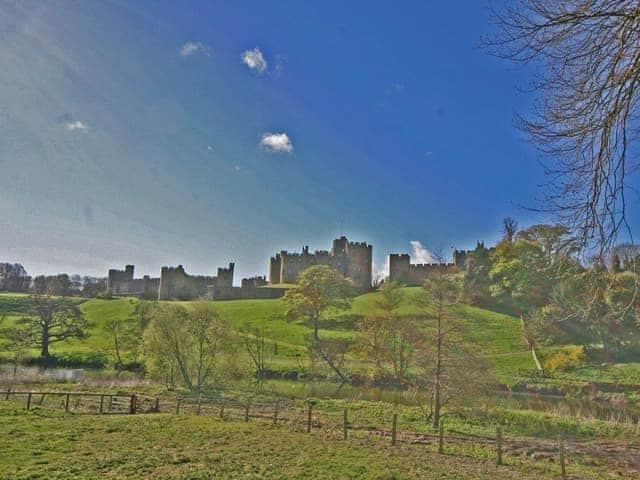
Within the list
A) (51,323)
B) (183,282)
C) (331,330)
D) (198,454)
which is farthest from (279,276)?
(198,454)

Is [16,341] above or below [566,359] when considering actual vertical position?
below

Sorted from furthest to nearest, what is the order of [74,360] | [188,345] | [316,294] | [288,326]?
[288,326]
[74,360]
[316,294]
[188,345]

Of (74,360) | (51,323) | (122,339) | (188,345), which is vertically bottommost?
(74,360)

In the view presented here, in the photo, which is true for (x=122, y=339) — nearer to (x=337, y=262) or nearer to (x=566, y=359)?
(x=566, y=359)

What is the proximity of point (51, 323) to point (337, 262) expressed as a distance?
57318 millimetres

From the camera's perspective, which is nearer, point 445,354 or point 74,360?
point 445,354

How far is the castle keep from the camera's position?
309 feet

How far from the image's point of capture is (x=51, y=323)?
51.2 m

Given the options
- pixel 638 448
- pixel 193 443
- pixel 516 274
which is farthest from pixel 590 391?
pixel 193 443

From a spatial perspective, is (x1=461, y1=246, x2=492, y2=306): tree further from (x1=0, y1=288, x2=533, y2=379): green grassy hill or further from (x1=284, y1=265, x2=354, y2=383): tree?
(x1=284, y1=265, x2=354, y2=383): tree

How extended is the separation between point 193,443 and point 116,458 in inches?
115

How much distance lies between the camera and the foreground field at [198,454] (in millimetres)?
10203

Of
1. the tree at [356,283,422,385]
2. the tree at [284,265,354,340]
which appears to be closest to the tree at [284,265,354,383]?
the tree at [284,265,354,340]

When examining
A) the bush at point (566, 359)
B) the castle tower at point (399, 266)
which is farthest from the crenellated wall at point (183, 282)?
the bush at point (566, 359)
